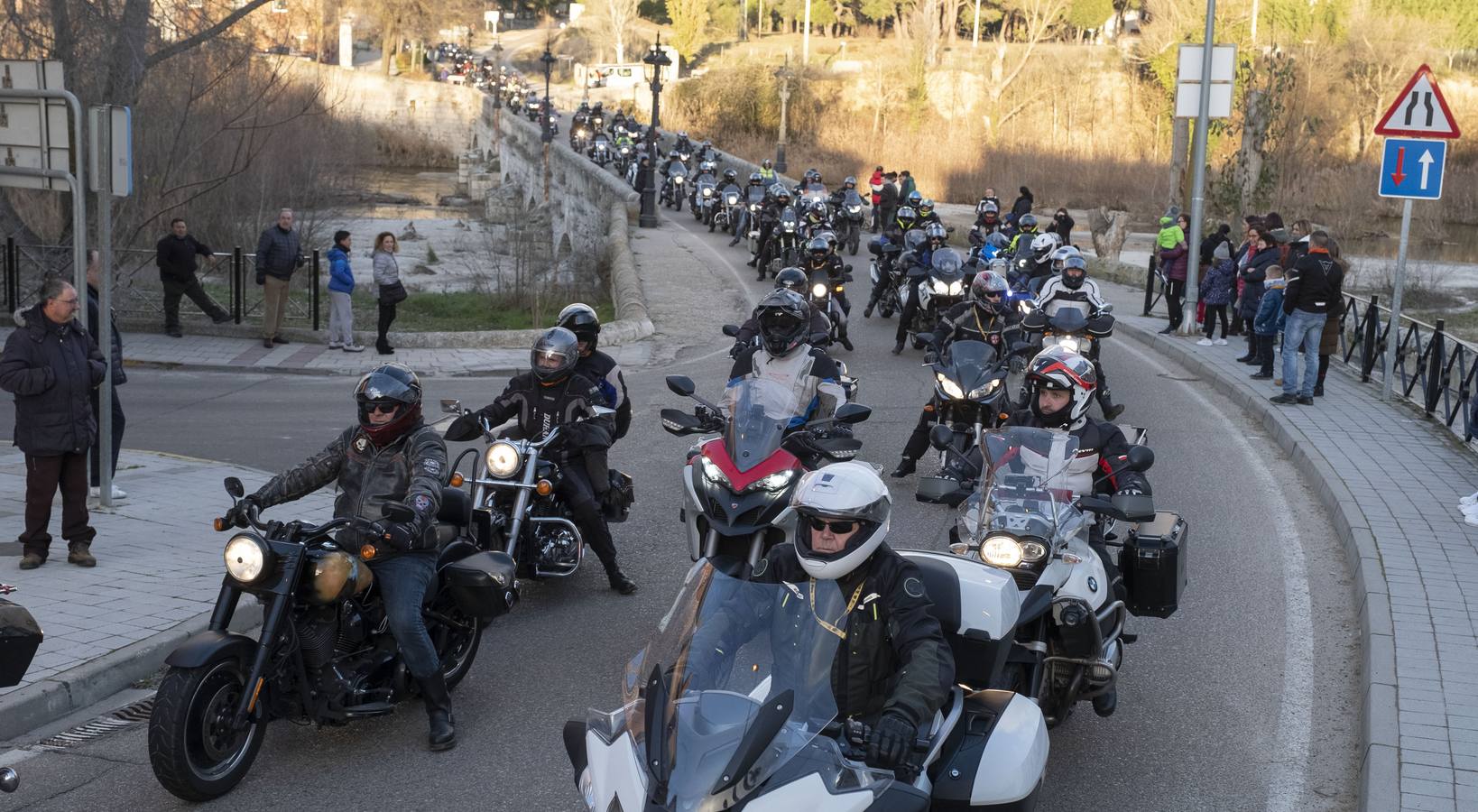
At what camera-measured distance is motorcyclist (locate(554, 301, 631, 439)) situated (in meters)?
9.09

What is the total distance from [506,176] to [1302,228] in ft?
180

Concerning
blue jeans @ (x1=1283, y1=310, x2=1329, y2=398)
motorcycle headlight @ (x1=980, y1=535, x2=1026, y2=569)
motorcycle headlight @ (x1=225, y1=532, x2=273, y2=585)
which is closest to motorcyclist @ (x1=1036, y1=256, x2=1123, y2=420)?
blue jeans @ (x1=1283, y1=310, x2=1329, y2=398)

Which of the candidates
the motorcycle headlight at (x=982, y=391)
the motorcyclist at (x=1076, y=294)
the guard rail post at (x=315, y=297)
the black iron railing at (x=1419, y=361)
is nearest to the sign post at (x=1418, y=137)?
the black iron railing at (x=1419, y=361)

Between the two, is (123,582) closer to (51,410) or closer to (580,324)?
(51,410)

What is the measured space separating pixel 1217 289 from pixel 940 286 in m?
4.43

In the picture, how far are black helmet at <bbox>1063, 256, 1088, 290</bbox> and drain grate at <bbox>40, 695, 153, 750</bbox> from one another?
9879 millimetres

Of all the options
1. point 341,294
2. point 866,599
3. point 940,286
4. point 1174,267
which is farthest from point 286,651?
point 1174,267

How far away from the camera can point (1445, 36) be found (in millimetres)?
68875

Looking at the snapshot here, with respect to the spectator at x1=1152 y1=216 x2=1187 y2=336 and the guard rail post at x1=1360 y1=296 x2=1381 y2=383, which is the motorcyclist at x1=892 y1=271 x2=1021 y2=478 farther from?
the spectator at x1=1152 y1=216 x2=1187 y2=336

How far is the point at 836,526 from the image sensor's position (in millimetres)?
4449

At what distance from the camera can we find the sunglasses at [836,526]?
4.45 metres

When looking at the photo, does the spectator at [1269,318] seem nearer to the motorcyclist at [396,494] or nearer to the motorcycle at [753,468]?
the motorcycle at [753,468]

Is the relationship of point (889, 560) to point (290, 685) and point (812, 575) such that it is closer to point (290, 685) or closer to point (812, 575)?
point (812, 575)

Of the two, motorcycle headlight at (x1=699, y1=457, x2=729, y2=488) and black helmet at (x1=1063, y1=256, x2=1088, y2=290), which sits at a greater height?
black helmet at (x1=1063, y1=256, x2=1088, y2=290)
